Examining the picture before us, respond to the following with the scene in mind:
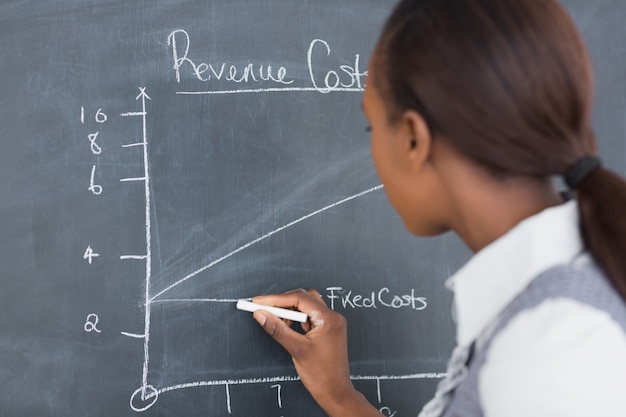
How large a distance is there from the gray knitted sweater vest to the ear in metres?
0.18

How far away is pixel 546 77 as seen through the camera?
68cm

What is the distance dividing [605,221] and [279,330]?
658 mm

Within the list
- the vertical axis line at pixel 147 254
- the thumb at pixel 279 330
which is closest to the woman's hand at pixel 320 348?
the thumb at pixel 279 330

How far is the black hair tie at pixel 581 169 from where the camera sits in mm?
701

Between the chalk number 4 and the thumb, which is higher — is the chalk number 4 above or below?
above

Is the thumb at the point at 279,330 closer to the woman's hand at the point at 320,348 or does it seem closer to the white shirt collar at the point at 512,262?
the woman's hand at the point at 320,348

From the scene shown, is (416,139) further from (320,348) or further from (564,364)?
(320,348)

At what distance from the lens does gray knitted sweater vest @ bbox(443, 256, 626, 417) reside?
65 cm

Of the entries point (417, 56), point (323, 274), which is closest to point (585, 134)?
point (417, 56)

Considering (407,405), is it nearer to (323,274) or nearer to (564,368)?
(323,274)

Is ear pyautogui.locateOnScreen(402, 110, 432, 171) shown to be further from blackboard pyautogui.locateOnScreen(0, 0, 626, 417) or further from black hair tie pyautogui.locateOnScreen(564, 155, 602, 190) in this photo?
blackboard pyautogui.locateOnScreen(0, 0, 626, 417)

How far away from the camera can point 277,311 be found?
47.4 inches

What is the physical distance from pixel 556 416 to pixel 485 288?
18 cm

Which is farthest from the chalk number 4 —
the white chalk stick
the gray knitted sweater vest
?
the gray knitted sweater vest
